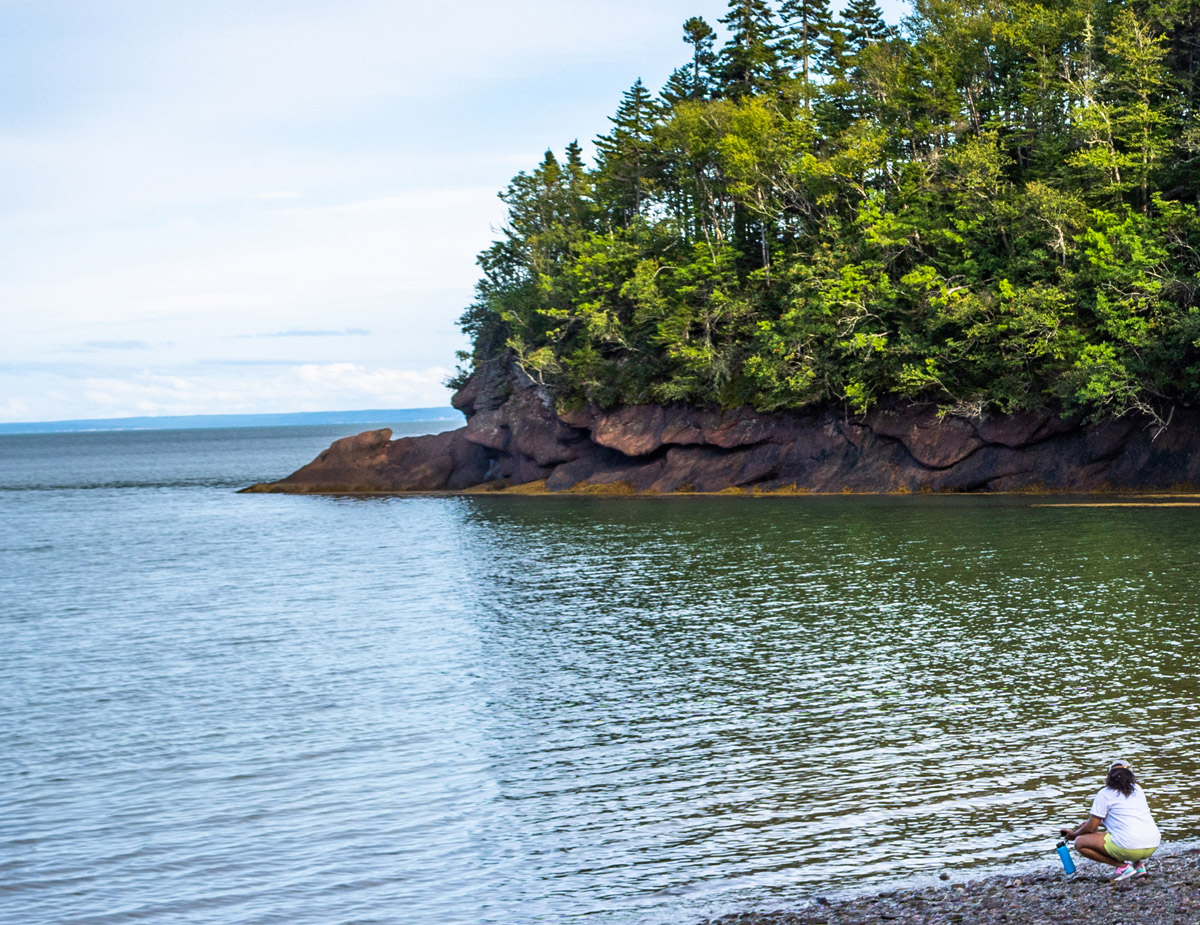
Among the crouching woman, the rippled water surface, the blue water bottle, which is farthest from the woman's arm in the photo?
the rippled water surface

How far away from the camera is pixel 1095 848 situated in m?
12.8

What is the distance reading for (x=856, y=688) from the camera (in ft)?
77.8

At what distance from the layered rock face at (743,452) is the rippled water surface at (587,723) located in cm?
1016

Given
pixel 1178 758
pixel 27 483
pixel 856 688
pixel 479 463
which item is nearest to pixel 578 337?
pixel 479 463

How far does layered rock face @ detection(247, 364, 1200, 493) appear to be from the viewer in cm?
5712

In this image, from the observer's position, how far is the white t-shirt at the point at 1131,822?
40.9 feet

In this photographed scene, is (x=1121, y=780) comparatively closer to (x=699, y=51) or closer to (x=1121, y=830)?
(x=1121, y=830)

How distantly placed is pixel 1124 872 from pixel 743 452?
58.2 metres

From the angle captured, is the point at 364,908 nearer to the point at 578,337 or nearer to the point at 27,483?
the point at 578,337

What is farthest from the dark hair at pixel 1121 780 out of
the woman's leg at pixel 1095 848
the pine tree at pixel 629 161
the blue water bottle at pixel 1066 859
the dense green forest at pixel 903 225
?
the pine tree at pixel 629 161

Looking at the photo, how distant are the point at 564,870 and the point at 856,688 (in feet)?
35.4

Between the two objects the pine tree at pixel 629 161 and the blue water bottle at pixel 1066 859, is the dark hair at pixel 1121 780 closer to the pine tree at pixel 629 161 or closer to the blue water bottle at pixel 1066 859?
the blue water bottle at pixel 1066 859

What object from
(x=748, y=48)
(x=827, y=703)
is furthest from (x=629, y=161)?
(x=827, y=703)

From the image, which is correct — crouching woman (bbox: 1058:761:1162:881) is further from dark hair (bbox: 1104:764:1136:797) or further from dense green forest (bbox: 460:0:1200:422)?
dense green forest (bbox: 460:0:1200:422)
